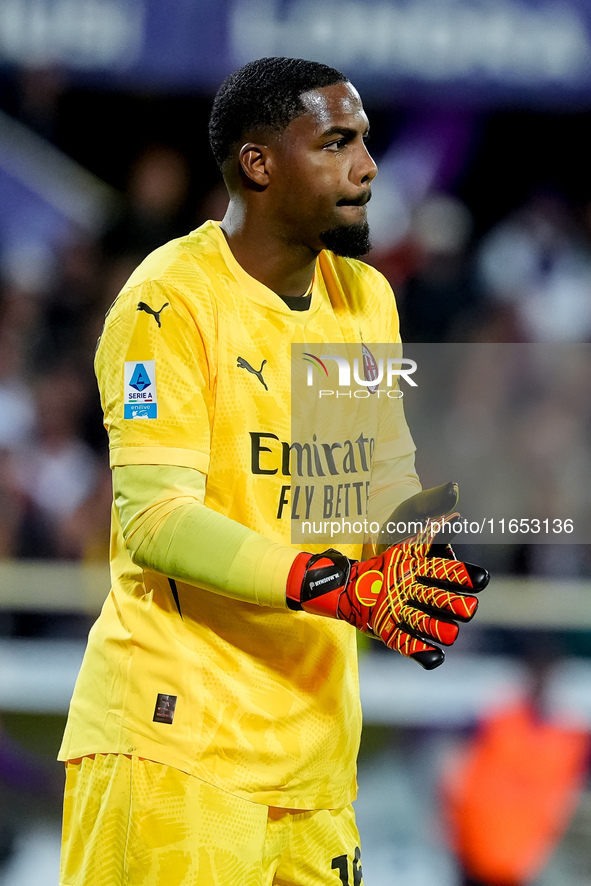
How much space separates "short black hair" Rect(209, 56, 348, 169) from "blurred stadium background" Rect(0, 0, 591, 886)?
2.31m

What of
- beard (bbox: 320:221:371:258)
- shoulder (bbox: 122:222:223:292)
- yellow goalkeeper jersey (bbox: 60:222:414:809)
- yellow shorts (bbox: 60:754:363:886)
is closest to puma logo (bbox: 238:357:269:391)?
yellow goalkeeper jersey (bbox: 60:222:414:809)

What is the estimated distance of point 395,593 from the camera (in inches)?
57.8

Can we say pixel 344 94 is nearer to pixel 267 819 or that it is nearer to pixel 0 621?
pixel 267 819

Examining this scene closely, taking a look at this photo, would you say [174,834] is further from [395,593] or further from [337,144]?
[337,144]

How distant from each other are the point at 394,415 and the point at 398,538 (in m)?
0.29

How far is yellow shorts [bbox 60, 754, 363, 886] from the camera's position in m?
1.60

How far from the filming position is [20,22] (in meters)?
4.68

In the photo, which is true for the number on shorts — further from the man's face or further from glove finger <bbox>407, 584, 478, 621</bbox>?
the man's face

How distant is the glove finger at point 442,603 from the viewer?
1469mm

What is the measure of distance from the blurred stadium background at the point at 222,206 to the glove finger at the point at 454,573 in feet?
7.32

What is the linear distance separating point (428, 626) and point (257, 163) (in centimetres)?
78

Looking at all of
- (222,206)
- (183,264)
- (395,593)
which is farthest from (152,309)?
(222,206)

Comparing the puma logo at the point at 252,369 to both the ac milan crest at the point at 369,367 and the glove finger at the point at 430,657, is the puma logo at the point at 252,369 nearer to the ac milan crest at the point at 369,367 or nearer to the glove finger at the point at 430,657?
the ac milan crest at the point at 369,367

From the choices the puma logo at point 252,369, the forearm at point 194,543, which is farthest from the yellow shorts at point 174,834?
the puma logo at point 252,369
